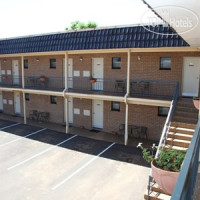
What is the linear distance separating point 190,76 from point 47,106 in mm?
11500

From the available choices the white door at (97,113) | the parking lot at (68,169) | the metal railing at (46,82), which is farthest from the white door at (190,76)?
the metal railing at (46,82)

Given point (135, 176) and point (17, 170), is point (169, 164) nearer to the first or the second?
point (135, 176)

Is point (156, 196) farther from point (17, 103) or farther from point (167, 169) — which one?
point (17, 103)

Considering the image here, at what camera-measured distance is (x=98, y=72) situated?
16.2 meters

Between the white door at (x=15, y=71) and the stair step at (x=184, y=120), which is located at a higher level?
the white door at (x=15, y=71)

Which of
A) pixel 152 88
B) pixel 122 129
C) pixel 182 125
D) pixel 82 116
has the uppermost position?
pixel 152 88

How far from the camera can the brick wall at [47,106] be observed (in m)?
18.3

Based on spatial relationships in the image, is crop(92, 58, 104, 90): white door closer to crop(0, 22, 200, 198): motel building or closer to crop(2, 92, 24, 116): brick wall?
crop(0, 22, 200, 198): motel building

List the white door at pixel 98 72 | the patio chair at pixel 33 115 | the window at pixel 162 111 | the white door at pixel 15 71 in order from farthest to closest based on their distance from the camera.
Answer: the white door at pixel 15 71 → the patio chair at pixel 33 115 → the white door at pixel 98 72 → the window at pixel 162 111

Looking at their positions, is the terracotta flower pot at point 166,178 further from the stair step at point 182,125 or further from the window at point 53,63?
the window at point 53,63

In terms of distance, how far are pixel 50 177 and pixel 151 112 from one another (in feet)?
24.1

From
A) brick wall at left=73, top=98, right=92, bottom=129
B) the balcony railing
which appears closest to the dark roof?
the balcony railing

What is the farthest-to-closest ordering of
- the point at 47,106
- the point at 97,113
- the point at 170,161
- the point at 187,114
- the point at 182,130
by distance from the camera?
the point at 47,106
the point at 97,113
the point at 187,114
the point at 182,130
the point at 170,161

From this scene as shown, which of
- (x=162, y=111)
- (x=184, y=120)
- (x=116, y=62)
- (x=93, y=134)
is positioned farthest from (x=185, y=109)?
(x=93, y=134)
